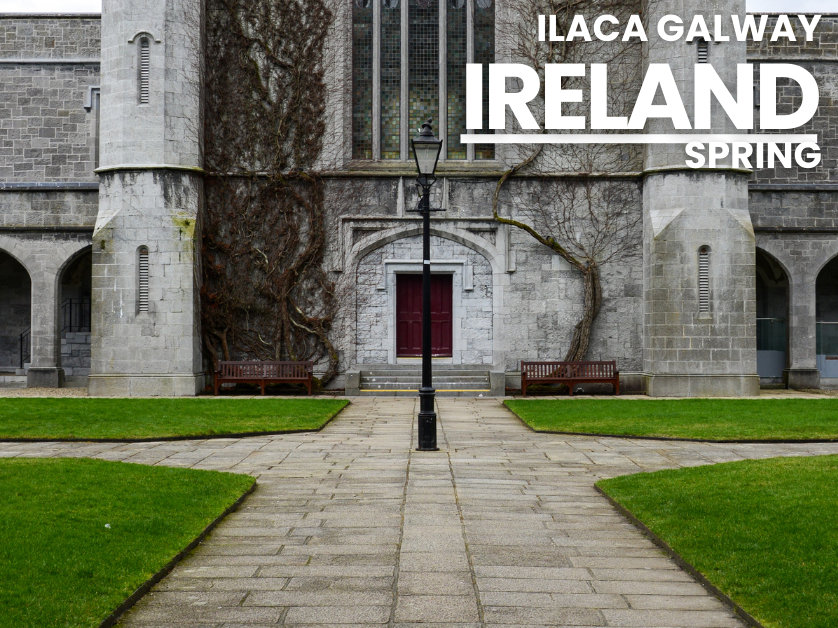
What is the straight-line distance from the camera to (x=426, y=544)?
670cm

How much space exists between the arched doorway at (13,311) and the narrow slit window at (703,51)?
18.4m

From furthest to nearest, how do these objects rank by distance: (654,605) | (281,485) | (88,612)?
(281,485) → (654,605) → (88,612)

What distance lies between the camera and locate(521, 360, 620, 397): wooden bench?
69.7 feet

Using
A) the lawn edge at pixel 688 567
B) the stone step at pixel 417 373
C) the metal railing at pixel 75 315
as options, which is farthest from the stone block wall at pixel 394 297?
the lawn edge at pixel 688 567

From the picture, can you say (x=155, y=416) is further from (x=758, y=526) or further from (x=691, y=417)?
(x=758, y=526)

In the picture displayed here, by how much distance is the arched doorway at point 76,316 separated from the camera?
2409 cm

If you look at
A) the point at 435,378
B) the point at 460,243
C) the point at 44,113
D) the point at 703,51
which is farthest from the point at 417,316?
the point at 44,113

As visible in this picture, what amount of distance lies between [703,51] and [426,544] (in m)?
17.6

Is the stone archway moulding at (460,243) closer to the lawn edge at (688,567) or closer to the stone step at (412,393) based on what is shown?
the stone step at (412,393)

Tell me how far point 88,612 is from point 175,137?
17.5 m

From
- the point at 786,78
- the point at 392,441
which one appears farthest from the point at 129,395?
the point at 786,78

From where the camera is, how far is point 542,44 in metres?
22.5

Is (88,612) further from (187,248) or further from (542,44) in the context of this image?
(542,44)

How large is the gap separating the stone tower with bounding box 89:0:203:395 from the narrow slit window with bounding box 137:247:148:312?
0.02 meters
